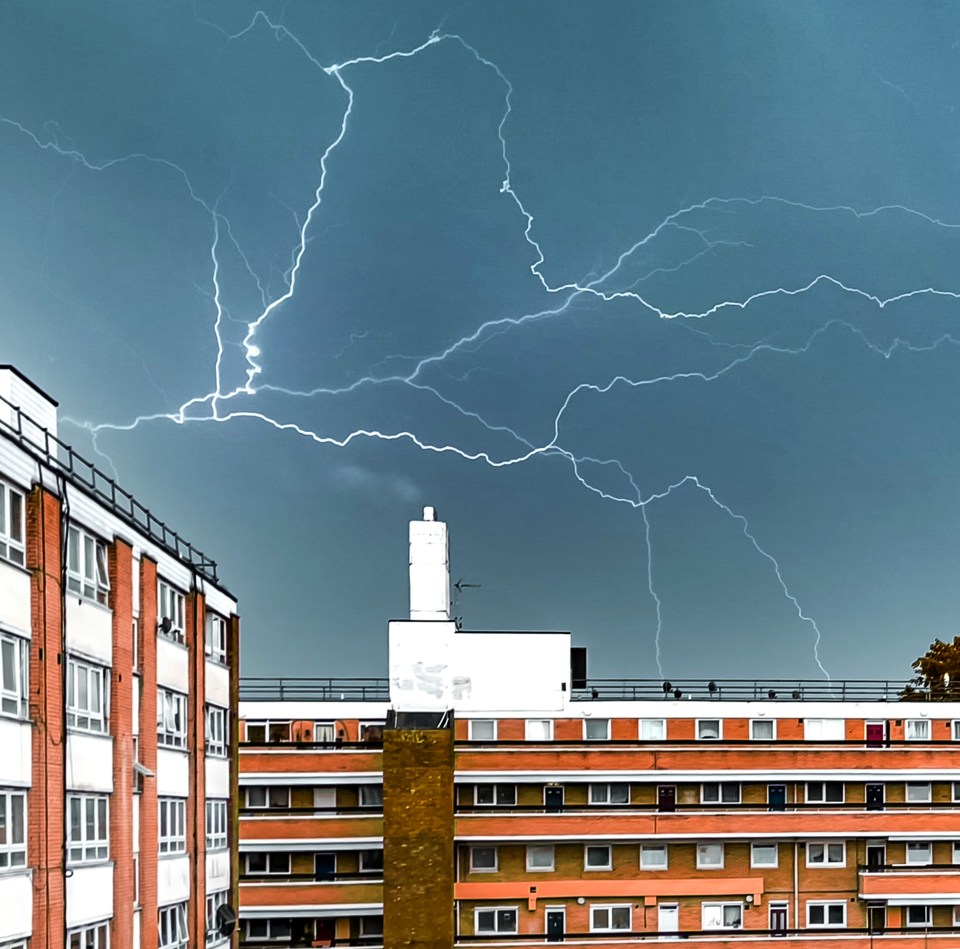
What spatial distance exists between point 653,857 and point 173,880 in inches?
919

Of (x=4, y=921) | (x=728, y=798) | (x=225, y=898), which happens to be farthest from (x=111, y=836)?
(x=728, y=798)

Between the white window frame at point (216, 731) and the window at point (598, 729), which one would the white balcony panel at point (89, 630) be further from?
the window at point (598, 729)

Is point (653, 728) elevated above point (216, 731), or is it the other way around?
point (216, 731)

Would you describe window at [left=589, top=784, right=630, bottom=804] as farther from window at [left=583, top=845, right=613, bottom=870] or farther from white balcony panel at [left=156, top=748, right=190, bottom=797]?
white balcony panel at [left=156, top=748, right=190, bottom=797]

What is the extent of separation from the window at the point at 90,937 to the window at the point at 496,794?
25.3 meters

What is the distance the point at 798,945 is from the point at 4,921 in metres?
35.4

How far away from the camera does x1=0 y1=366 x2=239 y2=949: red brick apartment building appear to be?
941 inches

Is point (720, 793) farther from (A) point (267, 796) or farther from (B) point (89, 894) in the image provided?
(B) point (89, 894)

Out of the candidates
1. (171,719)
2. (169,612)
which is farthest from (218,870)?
(169,612)

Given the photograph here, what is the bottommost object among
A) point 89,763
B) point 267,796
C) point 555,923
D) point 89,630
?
point 555,923

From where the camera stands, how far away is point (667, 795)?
52.8 metres

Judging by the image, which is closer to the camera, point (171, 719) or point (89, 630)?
point (89, 630)

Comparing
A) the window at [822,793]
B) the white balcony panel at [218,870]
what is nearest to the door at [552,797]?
the window at [822,793]

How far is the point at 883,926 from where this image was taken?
5319cm
